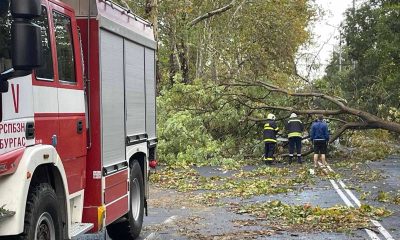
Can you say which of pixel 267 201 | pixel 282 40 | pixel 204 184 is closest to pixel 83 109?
pixel 267 201

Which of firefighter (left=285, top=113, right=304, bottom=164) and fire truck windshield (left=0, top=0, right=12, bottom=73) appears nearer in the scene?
fire truck windshield (left=0, top=0, right=12, bottom=73)

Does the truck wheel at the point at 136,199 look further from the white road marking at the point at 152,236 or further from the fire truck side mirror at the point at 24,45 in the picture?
the fire truck side mirror at the point at 24,45

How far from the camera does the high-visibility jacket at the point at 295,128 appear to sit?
70.0 feet

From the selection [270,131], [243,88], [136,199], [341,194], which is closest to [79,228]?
[136,199]

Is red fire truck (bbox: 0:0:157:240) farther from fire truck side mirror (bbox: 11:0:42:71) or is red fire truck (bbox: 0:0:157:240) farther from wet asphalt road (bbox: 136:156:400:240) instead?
wet asphalt road (bbox: 136:156:400:240)

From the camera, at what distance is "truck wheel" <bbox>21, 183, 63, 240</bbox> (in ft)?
15.9

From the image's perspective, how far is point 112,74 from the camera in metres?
7.15

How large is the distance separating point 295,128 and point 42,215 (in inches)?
668

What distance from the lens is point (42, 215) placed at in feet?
16.9

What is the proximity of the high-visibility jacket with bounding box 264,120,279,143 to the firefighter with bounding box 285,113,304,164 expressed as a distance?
22.9 inches

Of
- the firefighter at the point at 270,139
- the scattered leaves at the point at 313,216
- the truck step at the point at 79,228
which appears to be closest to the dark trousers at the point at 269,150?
the firefighter at the point at 270,139

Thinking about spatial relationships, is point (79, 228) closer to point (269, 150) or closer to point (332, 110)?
point (269, 150)

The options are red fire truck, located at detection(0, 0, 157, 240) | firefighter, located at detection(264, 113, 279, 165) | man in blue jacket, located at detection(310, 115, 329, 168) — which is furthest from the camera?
firefighter, located at detection(264, 113, 279, 165)

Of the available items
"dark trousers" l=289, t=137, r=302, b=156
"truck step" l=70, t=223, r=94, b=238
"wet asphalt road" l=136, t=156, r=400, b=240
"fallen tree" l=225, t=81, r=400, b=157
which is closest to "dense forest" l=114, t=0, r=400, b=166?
"fallen tree" l=225, t=81, r=400, b=157
